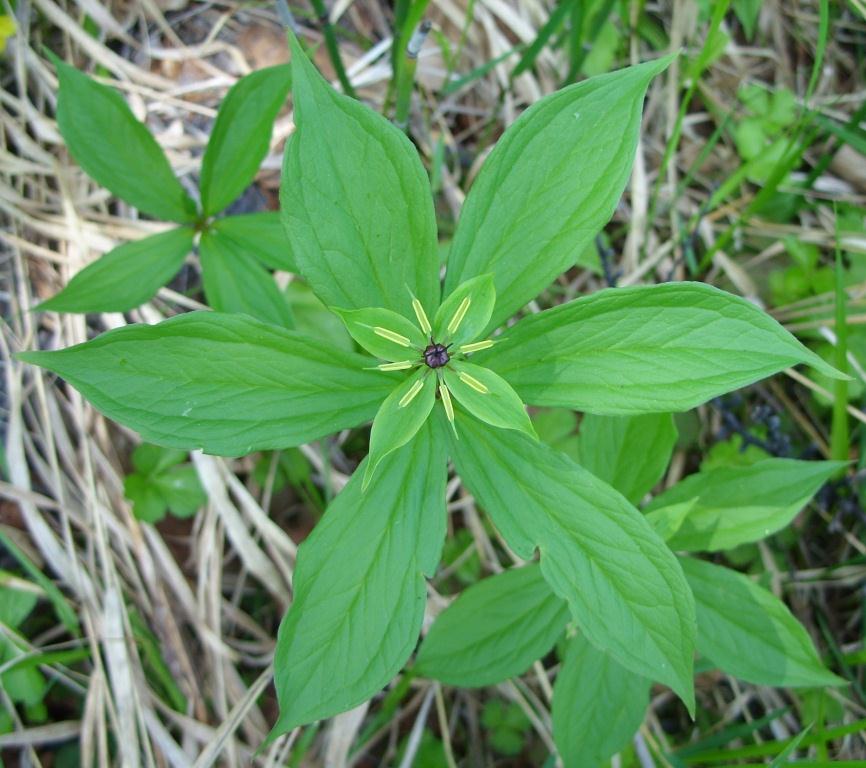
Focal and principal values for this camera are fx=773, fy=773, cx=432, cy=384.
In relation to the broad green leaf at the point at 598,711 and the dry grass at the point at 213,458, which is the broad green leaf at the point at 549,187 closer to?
the broad green leaf at the point at 598,711

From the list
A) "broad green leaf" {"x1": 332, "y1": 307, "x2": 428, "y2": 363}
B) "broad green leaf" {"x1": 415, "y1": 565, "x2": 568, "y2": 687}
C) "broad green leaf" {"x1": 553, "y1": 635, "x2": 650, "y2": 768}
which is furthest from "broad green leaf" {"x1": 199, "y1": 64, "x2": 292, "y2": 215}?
"broad green leaf" {"x1": 553, "y1": 635, "x2": 650, "y2": 768}

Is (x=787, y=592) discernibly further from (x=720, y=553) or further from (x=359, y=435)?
(x=359, y=435)

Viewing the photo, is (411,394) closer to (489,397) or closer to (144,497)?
(489,397)

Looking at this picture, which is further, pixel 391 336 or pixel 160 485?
pixel 160 485

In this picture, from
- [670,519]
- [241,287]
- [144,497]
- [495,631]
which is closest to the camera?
[670,519]

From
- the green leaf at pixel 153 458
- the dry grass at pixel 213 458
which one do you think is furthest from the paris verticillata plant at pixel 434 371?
the green leaf at pixel 153 458

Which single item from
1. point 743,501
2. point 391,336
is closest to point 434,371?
point 391,336

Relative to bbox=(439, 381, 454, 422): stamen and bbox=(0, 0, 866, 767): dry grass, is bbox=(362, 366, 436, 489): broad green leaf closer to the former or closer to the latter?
bbox=(439, 381, 454, 422): stamen
